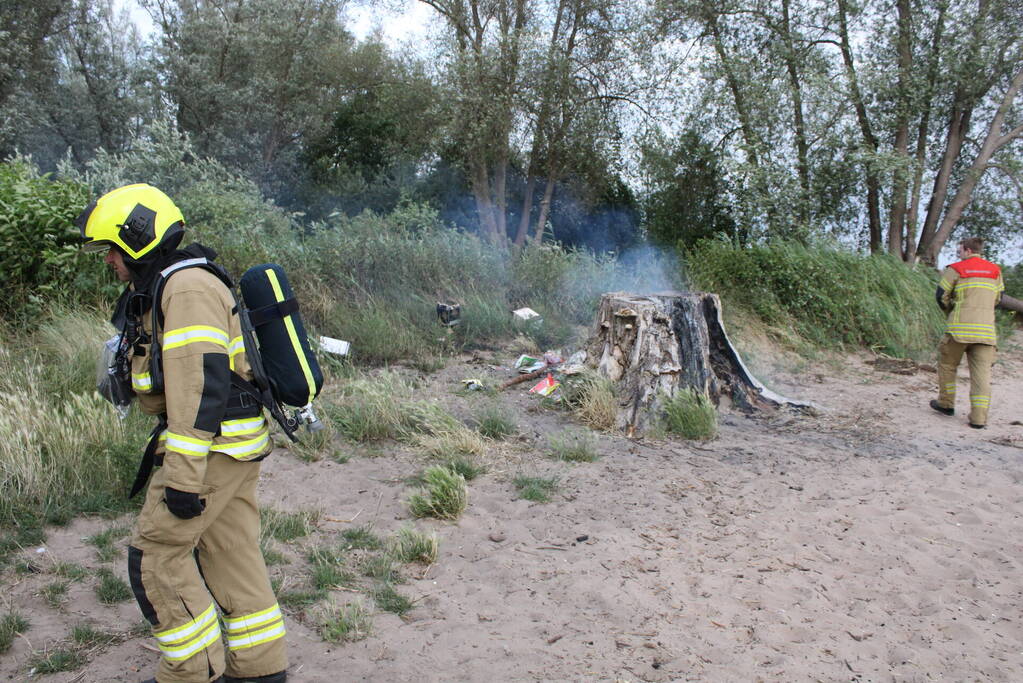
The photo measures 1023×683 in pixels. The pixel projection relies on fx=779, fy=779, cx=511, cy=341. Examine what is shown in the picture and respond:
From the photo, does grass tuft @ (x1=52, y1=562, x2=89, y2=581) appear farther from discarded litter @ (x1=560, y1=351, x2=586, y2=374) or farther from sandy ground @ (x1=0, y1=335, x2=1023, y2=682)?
discarded litter @ (x1=560, y1=351, x2=586, y2=374)

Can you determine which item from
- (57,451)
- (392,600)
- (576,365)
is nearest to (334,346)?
(576,365)

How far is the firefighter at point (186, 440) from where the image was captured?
260cm

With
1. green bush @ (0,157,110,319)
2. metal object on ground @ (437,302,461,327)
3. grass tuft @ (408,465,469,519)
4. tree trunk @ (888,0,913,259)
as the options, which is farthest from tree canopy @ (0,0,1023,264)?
grass tuft @ (408,465,469,519)

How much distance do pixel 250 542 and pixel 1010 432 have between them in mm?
6892

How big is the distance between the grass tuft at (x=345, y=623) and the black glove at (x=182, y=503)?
1113mm

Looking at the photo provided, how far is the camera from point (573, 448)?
5.63m

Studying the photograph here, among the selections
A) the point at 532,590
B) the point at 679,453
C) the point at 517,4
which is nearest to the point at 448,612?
the point at 532,590

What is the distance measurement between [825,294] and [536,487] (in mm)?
7447

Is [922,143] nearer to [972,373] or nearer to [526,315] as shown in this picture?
[972,373]

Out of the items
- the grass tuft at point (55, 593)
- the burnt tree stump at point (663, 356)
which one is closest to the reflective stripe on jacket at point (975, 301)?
the burnt tree stump at point (663, 356)

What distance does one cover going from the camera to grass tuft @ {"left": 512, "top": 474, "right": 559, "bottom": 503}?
486cm

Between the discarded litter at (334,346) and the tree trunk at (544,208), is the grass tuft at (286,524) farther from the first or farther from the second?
the tree trunk at (544,208)

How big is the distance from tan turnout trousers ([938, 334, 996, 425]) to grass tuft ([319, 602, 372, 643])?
6.28 metres

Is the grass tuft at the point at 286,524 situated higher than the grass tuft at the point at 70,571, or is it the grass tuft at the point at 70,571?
the grass tuft at the point at 286,524
